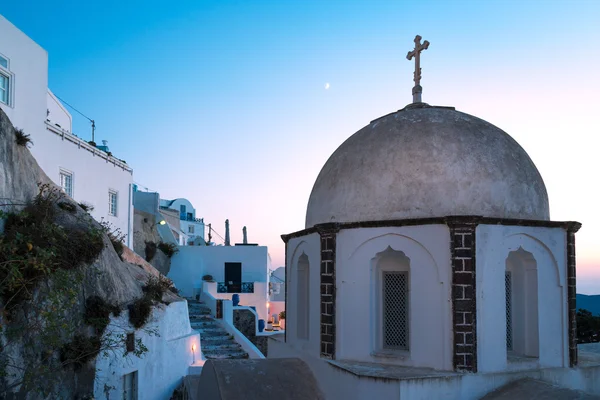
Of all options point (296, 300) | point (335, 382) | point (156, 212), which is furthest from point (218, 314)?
point (335, 382)

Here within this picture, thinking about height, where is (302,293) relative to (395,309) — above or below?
above

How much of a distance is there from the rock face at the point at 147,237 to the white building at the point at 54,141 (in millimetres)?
5647

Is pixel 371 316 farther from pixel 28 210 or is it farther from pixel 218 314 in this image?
pixel 218 314

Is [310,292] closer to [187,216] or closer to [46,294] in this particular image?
[46,294]

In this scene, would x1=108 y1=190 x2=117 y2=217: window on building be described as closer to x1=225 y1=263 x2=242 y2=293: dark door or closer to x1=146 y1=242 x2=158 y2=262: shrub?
x1=146 y1=242 x2=158 y2=262: shrub

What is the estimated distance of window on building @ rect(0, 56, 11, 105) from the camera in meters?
15.2

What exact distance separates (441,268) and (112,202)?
18334 millimetres

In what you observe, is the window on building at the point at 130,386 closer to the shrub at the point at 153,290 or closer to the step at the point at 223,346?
the shrub at the point at 153,290

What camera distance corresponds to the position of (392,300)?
29.1 feet

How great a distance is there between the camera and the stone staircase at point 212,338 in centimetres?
2083

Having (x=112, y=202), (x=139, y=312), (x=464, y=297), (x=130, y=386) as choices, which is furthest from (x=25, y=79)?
(x=464, y=297)

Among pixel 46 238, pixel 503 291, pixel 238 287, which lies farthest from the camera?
pixel 238 287

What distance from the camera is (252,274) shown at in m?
31.2

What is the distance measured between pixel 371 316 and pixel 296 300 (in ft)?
6.87
